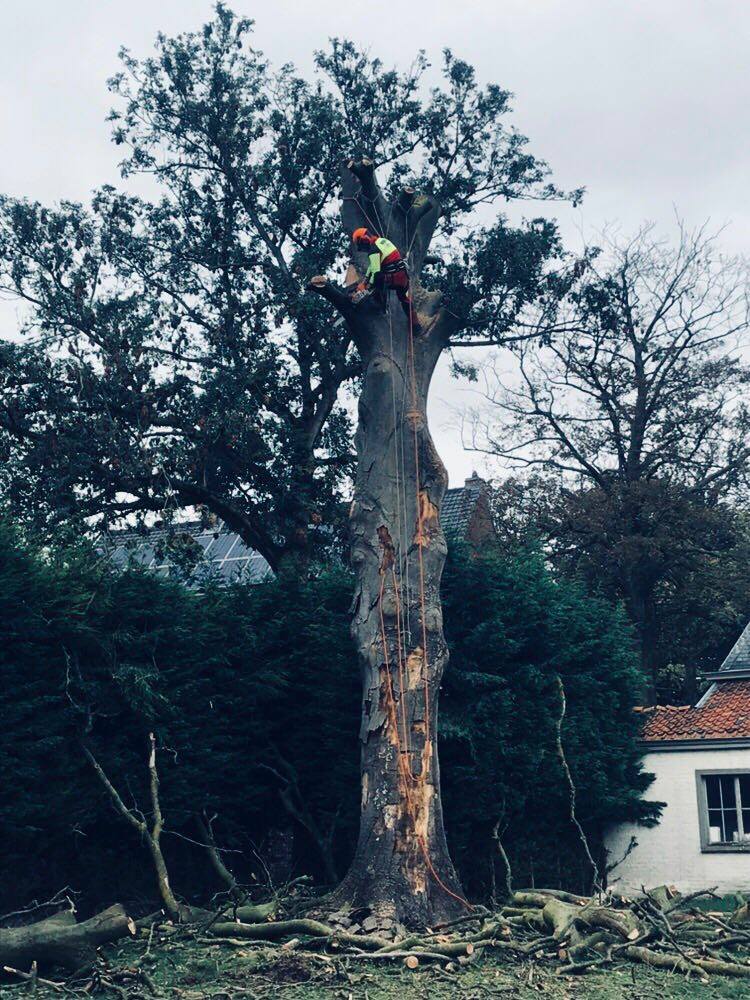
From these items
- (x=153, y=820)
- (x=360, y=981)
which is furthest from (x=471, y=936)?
(x=153, y=820)

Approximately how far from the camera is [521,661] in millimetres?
17500

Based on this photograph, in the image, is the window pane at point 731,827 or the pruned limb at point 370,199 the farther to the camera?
the window pane at point 731,827

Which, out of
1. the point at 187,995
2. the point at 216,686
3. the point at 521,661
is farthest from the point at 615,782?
the point at 187,995

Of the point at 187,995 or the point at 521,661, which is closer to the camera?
the point at 187,995

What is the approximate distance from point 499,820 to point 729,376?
→ 16560 millimetres

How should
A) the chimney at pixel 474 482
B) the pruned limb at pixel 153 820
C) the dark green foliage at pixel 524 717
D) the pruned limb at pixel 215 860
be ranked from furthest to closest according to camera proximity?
the chimney at pixel 474 482 < the dark green foliage at pixel 524 717 < the pruned limb at pixel 215 860 < the pruned limb at pixel 153 820

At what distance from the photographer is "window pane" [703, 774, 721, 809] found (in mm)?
20078

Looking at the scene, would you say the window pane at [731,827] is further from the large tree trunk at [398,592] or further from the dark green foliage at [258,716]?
the large tree trunk at [398,592]

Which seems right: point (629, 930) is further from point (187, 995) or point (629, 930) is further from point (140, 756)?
point (140, 756)

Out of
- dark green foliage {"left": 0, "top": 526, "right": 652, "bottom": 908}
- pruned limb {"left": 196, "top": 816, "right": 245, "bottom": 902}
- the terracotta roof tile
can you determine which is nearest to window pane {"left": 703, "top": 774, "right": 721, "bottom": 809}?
the terracotta roof tile

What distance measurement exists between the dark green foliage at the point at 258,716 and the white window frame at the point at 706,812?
923 mm

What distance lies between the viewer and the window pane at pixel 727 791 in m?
20.0

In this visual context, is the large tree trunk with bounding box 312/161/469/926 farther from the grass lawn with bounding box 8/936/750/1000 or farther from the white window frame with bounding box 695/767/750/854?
the white window frame with bounding box 695/767/750/854

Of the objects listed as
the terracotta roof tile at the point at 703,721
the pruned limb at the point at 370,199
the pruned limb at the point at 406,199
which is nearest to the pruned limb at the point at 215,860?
the pruned limb at the point at 370,199
